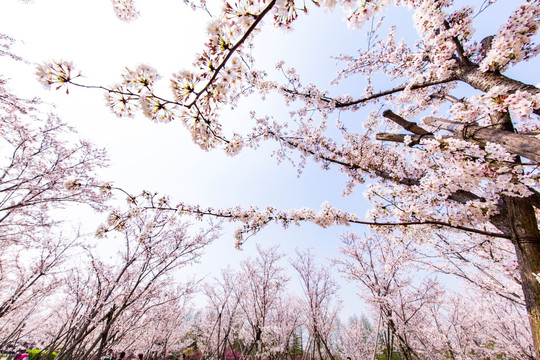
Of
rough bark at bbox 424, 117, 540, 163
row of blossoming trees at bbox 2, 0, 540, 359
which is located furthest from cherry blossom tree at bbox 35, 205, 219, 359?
rough bark at bbox 424, 117, 540, 163

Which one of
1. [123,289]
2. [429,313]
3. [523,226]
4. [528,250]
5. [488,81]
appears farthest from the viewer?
[429,313]

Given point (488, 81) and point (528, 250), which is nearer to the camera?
point (528, 250)

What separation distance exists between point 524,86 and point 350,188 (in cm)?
334

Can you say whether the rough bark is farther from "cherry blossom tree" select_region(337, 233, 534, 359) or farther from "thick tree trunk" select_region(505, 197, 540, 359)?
"cherry blossom tree" select_region(337, 233, 534, 359)

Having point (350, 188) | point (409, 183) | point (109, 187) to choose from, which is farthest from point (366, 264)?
point (109, 187)

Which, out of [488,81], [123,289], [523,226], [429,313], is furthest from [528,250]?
[429,313]

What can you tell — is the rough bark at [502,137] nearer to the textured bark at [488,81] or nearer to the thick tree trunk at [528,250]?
the textured bark at [488,81]

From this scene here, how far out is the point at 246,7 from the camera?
147 centimetres

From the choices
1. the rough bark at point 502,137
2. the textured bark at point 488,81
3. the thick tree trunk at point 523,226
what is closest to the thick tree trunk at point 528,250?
the thick tree trunk at point 523,226

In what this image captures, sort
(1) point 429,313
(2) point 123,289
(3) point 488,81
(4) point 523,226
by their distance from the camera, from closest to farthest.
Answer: (4) point 523,226 < (3) point 488,81 < (2) point 123,289 < (1) point 429,313

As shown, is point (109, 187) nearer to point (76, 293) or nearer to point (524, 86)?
point (524, 86)

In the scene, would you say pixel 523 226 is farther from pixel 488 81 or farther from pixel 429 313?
pixel 429 313

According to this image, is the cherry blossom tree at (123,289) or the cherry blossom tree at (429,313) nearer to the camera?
the cherry blossom tree at (123,289)

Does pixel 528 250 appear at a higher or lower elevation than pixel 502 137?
lower
